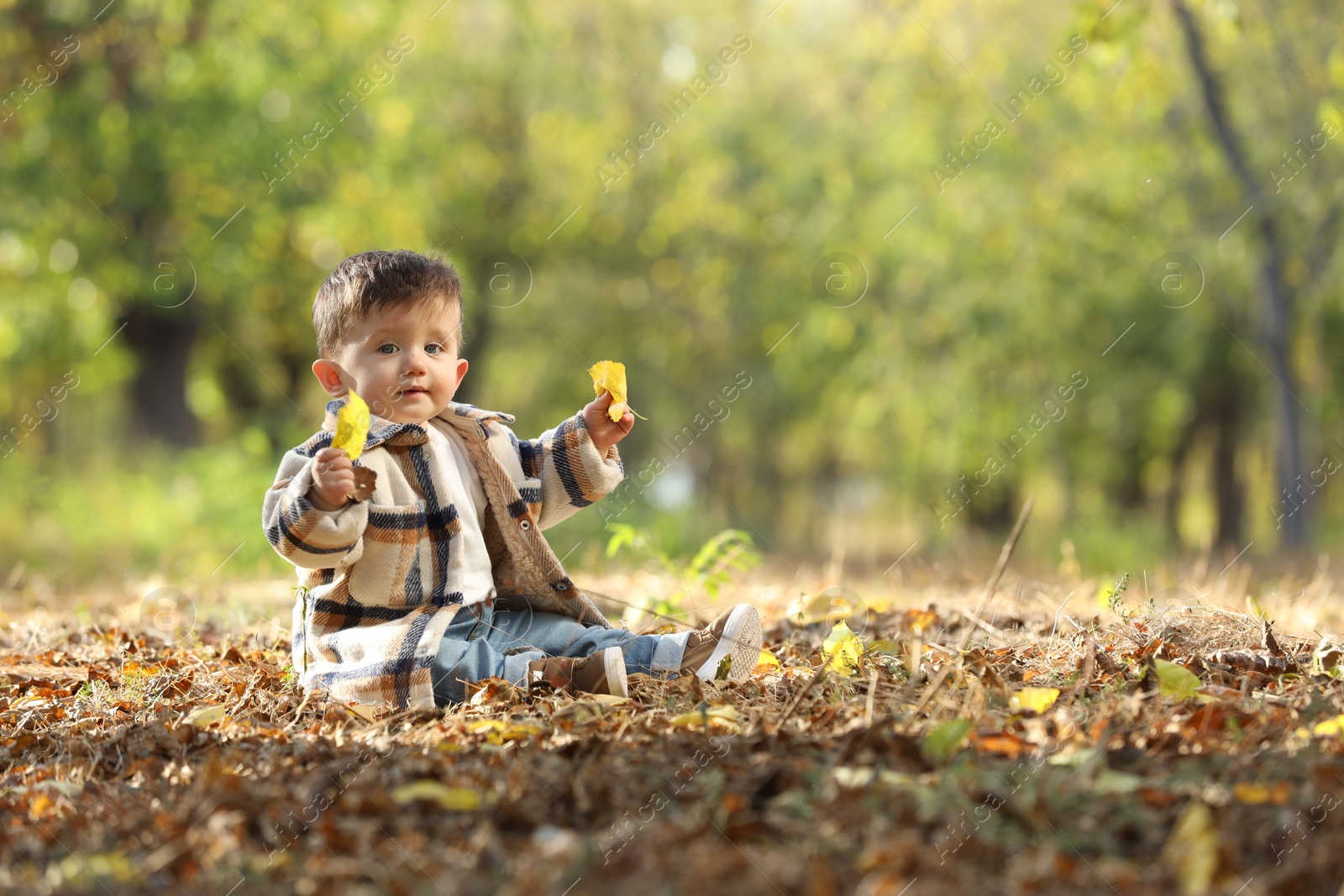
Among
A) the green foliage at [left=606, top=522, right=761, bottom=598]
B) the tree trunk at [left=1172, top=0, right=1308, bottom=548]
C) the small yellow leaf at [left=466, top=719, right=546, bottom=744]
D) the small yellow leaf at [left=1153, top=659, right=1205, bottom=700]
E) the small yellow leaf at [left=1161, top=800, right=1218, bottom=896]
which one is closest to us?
the small yellow leaf at [left=1161, top=800, right=1218, bottom=896]

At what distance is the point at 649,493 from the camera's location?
41.1 ft

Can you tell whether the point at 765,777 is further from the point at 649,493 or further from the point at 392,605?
the point at 649,493

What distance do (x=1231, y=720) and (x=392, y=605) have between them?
2045 millimetres

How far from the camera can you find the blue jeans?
293 cm

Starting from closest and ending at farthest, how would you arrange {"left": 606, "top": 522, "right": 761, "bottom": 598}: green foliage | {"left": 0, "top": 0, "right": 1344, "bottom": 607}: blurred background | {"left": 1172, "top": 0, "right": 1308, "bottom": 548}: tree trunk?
1. {"left": 606, "top": 522, "right": 761, "bottom": 598}: green foliage
2. {"left": 1172, "top": 0, "right": 1308, "bottom": 548}: tree trunk
3. {"left": 0, "top": 0, "right": 1344, "bottom": 607}: blurred background

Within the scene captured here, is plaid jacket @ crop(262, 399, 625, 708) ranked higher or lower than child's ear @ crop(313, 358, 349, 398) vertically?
lower

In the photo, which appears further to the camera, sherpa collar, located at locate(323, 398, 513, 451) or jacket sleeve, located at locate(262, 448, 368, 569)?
sherpa collar, located at locate(323, 398, 513, 451)

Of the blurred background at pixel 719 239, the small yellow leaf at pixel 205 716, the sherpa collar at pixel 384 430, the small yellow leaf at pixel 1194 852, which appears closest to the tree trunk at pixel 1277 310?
the blurred background at pixel 719 239

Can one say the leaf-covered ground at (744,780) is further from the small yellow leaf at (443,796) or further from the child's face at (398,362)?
the child's face at (398,362)

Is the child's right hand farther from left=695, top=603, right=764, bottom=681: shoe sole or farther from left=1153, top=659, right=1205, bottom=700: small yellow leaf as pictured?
left=1153, top=659, right=1205, bottom=700: small yellow leaf

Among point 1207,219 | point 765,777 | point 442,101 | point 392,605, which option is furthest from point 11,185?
point 1207,219

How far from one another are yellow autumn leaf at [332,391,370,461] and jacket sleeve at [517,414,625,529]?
0.69 metres

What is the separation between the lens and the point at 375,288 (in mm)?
2969

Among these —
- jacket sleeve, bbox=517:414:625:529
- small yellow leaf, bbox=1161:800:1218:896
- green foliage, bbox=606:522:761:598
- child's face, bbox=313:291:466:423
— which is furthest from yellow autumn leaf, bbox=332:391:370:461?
small yellow leaf, bbox=1161:800:1218:896
